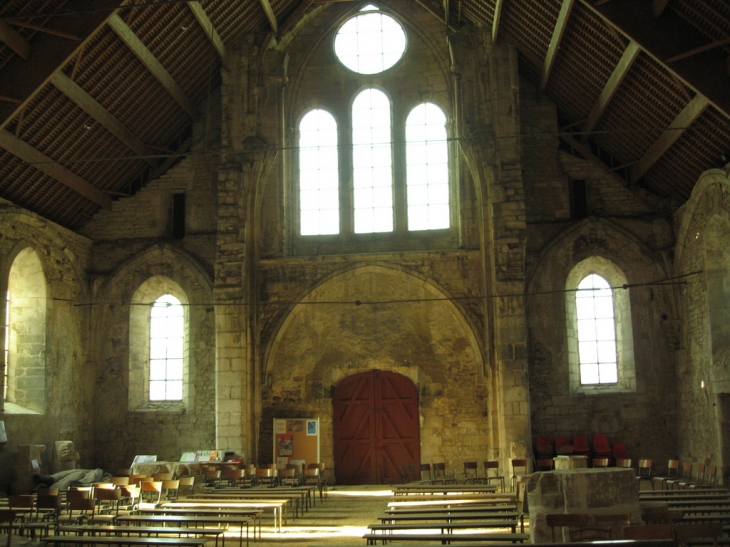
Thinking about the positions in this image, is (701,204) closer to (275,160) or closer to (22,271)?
(275,160)

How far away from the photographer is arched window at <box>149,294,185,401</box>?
18.7 m

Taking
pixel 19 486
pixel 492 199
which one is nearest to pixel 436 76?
pixel 492 199

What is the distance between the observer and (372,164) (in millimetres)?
18766

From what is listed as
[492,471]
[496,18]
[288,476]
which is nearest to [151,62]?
[496,18]

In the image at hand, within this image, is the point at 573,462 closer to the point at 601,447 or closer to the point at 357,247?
the point at 601,447

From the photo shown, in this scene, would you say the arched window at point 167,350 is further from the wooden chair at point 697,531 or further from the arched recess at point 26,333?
the wooden chair at point 697,531

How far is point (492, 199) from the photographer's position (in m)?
17.0

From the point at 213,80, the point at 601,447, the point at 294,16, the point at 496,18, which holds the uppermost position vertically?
the point at 294,16

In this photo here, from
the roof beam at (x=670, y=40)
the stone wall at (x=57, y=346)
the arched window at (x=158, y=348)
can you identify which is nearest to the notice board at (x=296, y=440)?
the arched window at (x=158, y=348)

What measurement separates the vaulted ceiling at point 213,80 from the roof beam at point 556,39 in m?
0.04

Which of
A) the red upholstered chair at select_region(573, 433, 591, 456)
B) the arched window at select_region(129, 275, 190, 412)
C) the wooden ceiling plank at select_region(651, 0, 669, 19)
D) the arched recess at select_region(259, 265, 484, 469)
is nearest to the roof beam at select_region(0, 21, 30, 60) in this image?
the arched window at select_region(129, 275, 190, 412)

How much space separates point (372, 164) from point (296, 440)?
5.98 meters

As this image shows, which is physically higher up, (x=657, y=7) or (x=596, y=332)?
(x=657, y=7)

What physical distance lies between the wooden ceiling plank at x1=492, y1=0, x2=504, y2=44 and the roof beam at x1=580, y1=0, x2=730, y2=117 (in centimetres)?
360
